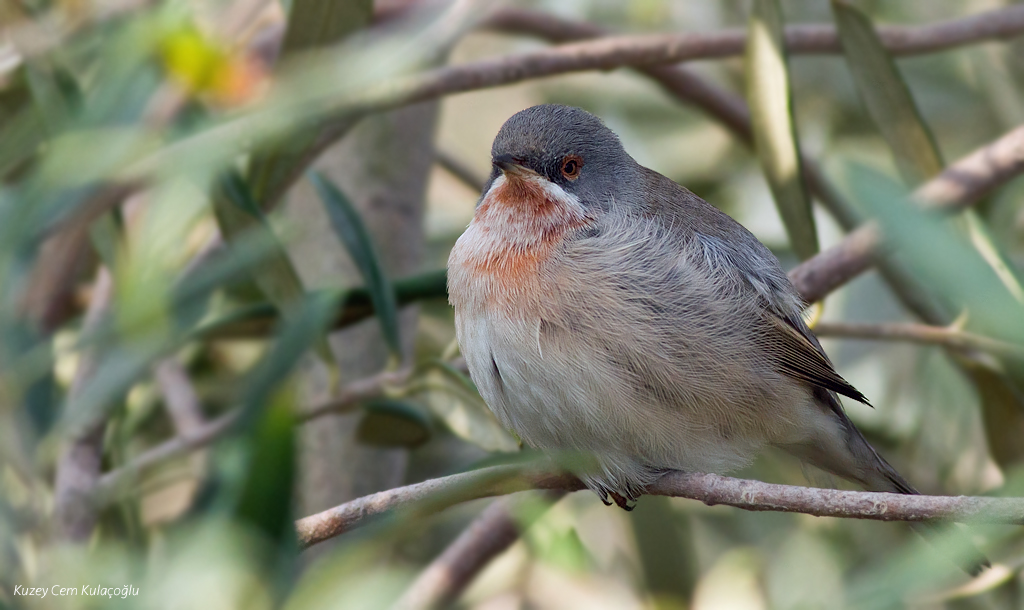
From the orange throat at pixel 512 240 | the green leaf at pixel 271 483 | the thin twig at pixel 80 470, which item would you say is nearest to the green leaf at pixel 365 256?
the orange throat at pixel 512 240

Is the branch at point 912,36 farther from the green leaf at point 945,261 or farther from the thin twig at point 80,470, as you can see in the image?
the thin twig at point 80,470

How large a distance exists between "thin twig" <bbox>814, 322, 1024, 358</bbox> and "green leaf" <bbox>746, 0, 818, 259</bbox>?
0.30 m

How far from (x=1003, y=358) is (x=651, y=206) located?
48.1 inches

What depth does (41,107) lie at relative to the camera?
2988 millimetres

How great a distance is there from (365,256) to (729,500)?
1.50m

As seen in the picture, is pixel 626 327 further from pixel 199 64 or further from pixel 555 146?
pixel 199 64

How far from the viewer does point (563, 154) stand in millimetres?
3109

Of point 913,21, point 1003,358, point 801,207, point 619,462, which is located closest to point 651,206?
point 801,207

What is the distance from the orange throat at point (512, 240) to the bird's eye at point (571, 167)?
3.7 inches

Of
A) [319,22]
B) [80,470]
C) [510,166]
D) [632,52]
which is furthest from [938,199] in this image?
[80,470]

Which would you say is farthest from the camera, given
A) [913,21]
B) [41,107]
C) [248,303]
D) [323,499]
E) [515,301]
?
[913,21]

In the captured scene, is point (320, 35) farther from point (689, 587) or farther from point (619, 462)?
point (689, 587)

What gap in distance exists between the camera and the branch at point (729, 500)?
1739mm

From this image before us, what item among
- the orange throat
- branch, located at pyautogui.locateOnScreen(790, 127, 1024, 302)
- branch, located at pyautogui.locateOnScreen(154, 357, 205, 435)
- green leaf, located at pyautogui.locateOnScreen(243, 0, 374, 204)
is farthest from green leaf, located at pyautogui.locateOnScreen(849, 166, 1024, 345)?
branch, located at pyautogui.locateOnScreen(154, 357, 205, 435)
